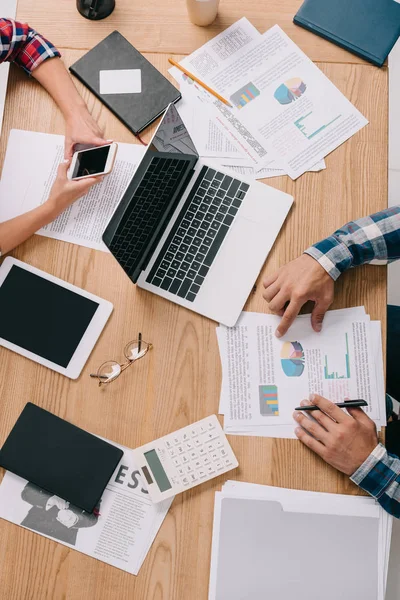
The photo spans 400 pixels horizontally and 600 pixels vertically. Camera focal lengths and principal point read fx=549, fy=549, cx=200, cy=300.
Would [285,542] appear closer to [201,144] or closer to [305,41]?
[201,144]

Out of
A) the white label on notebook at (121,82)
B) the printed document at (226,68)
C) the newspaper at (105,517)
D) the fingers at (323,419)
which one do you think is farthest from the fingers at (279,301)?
the white label on notebook at (121,82)

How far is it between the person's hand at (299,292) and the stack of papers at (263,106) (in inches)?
9.3

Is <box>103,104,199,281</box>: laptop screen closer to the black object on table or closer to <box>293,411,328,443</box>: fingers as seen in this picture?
the black object on table

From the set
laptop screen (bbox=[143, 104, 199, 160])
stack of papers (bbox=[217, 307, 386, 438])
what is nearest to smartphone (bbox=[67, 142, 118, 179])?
laptop screen (bbox=[143, 104, 199, 160])

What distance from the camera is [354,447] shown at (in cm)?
111

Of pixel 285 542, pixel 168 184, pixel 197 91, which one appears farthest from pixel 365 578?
pixel 197 91

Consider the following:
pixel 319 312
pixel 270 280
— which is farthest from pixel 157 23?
pixel 319 312

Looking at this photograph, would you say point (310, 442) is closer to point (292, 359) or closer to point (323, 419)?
point (323, 419)

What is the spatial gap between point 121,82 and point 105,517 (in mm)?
960

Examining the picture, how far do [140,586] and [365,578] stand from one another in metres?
0.45

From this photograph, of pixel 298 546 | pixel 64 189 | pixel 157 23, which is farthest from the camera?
pixel 157 23

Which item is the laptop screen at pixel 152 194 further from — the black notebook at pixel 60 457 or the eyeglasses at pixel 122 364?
the black notebook at pixel 60 457

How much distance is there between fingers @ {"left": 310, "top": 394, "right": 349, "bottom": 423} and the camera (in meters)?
1.13

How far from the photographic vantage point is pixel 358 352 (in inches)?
45.7
